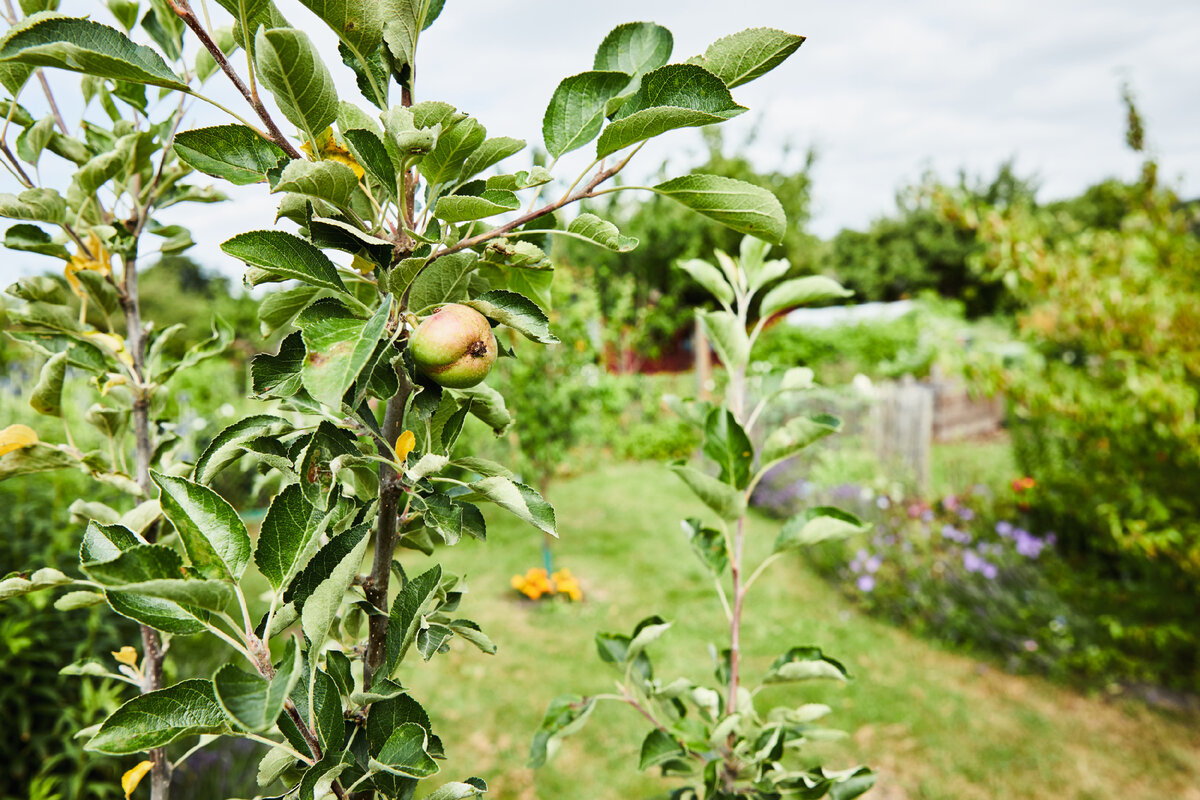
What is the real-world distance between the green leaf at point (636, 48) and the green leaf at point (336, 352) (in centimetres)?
38

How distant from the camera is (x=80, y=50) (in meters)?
0.52

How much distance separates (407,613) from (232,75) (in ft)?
1.82

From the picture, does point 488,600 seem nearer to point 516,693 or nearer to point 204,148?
point 516,693

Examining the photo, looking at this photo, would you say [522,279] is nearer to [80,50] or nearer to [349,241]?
[349,241]

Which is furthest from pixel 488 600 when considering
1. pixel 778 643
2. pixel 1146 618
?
pixel 1146 618

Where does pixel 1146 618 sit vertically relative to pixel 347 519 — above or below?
below

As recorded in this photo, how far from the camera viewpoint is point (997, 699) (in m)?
3.69

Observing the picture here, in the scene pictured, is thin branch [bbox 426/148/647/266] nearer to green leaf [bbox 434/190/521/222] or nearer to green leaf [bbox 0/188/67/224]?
green leaf [bbox 434/190/521/222]

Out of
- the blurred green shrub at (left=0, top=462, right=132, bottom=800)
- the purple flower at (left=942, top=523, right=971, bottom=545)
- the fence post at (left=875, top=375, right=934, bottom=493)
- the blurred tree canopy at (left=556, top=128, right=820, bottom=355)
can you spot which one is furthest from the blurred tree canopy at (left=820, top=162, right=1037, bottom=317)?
the blurred green shrub at (left=0, top=462, right=132, bottom=800)

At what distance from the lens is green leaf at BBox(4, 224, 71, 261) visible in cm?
102

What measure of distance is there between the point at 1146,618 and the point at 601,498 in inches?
208

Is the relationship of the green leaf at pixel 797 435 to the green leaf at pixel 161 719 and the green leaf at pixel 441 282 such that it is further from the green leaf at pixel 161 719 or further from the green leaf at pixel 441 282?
the green leaf at pixel 161 719

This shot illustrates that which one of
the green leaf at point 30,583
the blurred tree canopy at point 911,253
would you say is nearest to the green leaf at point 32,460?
the green leaf at point 30,583

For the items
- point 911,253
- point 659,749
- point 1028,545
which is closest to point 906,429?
point 1028,545
